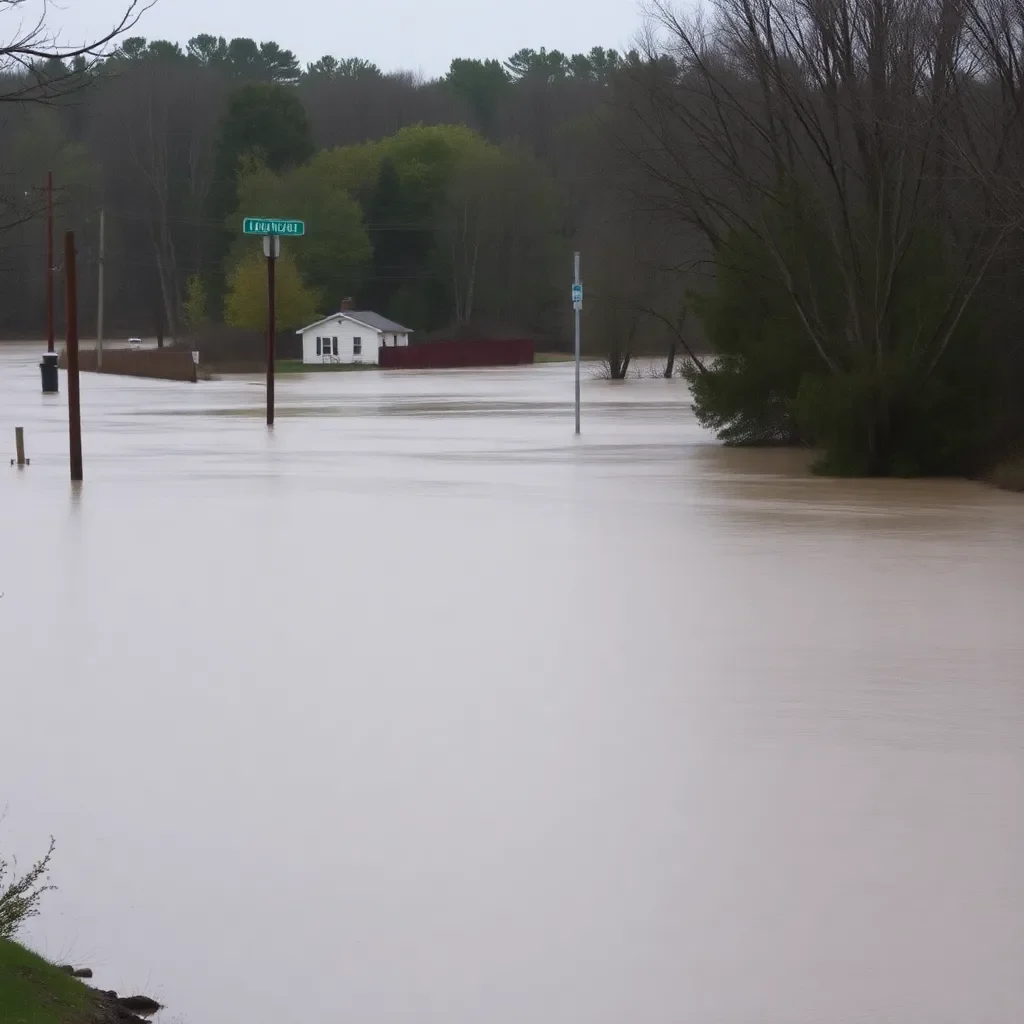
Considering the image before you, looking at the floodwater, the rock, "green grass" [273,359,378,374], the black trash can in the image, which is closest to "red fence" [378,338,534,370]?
"green grass" [273,359,378,374]

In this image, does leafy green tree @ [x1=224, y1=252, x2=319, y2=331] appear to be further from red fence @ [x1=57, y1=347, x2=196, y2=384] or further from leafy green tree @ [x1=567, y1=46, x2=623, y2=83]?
leafy green tree @ [x1=567, y1=46, x2=623, y2=83]

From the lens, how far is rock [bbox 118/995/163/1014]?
19.8 feet

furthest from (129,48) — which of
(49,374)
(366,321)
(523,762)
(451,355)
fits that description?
(366,321)

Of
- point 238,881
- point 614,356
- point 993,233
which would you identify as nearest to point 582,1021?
point 238,881

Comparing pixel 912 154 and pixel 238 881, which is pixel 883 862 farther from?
pixel 912 154

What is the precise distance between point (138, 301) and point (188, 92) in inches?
637

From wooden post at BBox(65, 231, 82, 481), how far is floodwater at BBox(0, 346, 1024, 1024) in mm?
4311

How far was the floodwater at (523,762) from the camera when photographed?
665 cm

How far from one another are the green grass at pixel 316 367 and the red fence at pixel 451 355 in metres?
1.32

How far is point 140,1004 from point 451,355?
95.9 m

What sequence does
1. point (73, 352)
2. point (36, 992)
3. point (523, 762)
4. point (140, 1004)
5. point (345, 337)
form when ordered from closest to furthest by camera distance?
point (36, 992) < point (140, 1004) < point (523, 762) < point (73, 352) < point (345, 337)

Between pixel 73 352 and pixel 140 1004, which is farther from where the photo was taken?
pixel 73 352

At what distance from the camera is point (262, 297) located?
4198 inches

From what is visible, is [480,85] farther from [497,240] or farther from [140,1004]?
[140,1004]
